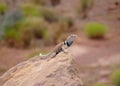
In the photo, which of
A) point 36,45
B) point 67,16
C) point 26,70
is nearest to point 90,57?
point 36,45

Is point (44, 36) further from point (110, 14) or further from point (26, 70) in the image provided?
point (26, 70)

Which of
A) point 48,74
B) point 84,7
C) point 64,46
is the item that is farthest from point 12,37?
point 48,74

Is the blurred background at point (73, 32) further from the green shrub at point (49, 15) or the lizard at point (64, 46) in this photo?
the lizard at point (64, 46)

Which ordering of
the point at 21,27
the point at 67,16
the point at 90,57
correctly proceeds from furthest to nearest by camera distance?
the point at 67,16
the point at 21,27
the point at 90,57

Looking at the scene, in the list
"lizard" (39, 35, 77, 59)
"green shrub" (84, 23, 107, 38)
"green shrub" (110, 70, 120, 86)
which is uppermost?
"green shrub" (84, 23, 107, 38)

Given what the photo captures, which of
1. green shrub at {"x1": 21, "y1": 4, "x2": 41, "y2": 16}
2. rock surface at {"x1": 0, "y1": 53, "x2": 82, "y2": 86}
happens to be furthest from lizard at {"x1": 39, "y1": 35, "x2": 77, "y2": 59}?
green shrub at {"x1": 21, "y1": 4, "x2": 41, "y2": 16}

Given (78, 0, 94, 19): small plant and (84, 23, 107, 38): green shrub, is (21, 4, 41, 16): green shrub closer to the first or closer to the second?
(78, 0, 94, 19): small plant

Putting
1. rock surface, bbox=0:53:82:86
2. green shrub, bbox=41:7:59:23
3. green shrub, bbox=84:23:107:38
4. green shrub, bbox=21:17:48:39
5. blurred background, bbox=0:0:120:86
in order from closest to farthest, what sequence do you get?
rock surface, bbox=0:53:82:86, blurred background, bbox=0:0:120:86, green shrub, bbox=84:23:107:38, green shrub, bbox=21:17:48:39, green shrub, bbox=41:7:59:23
